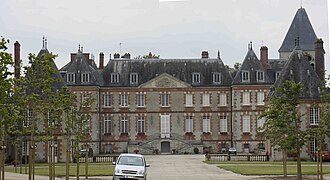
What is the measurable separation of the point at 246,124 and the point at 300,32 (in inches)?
474

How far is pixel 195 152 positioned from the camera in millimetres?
53906

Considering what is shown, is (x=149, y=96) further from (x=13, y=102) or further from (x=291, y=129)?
(x=13, y=102)

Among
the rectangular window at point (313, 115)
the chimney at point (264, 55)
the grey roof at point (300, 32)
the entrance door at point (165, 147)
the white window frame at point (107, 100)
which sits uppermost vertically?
the grey roof at point (300, 32)

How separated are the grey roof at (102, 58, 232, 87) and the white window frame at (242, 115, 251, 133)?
3.33 metres

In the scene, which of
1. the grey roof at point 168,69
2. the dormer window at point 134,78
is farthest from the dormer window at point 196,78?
the dormer window at point 134,78

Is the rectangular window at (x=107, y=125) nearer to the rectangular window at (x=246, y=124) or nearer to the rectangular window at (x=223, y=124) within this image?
the rectangular window at (x=223, y=124)

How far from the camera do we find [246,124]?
54000mm

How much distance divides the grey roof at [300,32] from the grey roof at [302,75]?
53.6ft

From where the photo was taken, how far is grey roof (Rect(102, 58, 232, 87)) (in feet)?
184

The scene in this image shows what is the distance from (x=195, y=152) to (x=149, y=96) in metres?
6.15

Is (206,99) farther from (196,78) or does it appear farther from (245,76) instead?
(245,76)

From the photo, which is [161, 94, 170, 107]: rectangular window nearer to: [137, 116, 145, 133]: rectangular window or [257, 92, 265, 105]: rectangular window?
[137, 116, 145, 133]: rectangular window

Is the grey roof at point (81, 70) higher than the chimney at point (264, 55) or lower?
lower

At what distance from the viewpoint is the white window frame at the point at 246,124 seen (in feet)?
177
